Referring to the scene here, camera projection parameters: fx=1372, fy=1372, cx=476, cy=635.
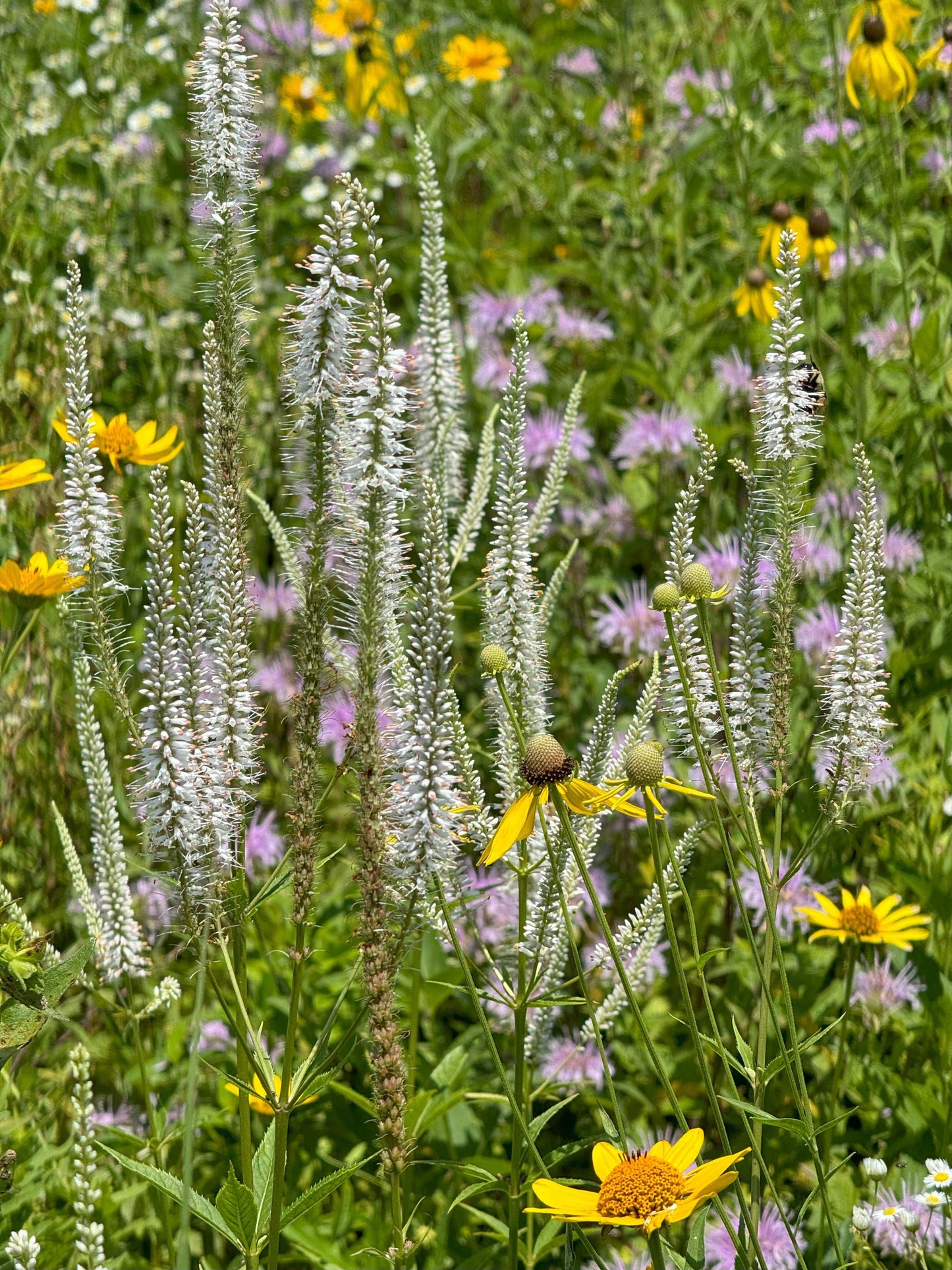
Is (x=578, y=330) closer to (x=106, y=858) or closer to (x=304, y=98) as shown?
(x=304, y=98)

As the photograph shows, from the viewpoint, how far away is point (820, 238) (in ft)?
12.7

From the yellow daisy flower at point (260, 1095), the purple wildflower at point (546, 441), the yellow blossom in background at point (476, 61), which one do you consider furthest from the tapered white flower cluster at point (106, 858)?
the yellow blossom in background at point (476, 61)

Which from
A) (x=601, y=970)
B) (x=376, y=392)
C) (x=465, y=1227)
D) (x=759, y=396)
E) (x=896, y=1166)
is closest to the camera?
(x=376, y=392)

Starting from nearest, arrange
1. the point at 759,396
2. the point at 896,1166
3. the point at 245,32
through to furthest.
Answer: the point at 759,396, the point at 896,1166, the point at 245,32

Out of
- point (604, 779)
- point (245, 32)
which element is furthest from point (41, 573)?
point (245, 32)

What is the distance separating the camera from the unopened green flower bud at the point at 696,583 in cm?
171

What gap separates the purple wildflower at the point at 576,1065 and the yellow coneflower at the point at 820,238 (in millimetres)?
2195

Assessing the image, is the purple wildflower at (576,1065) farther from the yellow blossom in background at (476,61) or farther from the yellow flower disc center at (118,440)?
the yellow blossom in background at (476,61)

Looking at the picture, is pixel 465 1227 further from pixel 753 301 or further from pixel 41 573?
pixel 753 301

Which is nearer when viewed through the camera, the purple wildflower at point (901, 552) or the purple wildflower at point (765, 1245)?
the purple wildflower at point (765, 1245)

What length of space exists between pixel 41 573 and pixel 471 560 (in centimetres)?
201

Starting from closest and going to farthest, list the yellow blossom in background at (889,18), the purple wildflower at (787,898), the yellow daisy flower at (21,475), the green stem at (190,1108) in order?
the green stem at (190,1108) < the yellow daisy flower at (21,475) < the purple wildflower at (787,898) < the yellow blossom in background at (889,18)

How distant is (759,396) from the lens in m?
1.84

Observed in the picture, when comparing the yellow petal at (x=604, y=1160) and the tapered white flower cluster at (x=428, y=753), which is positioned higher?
the tapered white flower cluster at (x=428, y=753)
